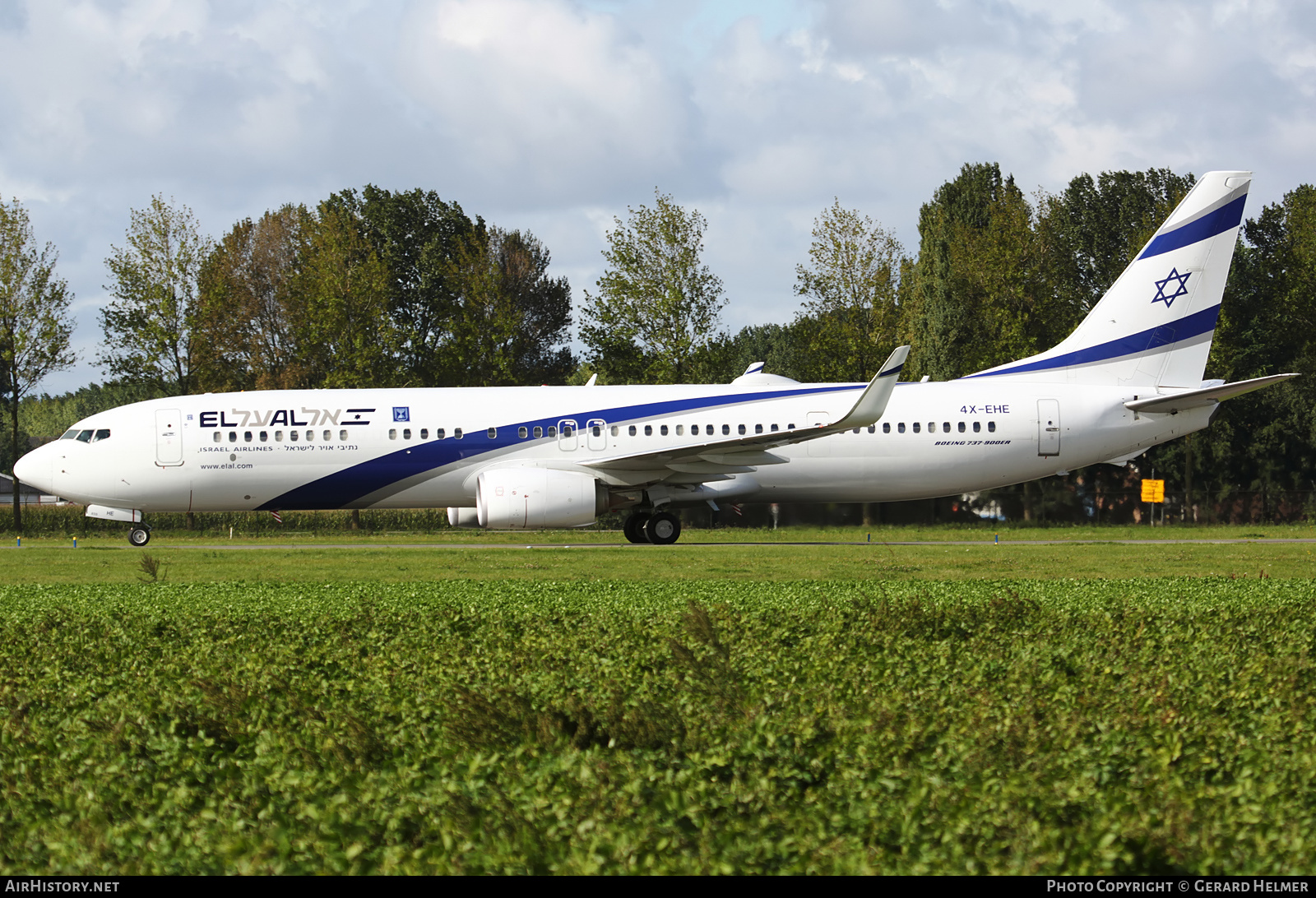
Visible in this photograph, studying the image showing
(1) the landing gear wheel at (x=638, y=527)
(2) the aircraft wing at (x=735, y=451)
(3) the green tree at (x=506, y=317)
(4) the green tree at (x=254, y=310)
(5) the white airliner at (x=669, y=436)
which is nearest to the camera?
(2) the aircraft wing at (x=735, y=451)

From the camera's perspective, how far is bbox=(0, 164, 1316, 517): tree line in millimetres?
42219

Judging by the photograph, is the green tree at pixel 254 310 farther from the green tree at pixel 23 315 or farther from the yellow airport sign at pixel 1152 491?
the yellow airport sign at pixel 1152 491

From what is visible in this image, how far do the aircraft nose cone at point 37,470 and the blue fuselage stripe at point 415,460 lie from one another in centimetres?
436

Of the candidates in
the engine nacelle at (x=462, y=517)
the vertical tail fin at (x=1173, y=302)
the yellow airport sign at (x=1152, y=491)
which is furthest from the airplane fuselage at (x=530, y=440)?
the yellow airport sign at (x=1152, y=491)

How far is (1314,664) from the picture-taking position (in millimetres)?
7980

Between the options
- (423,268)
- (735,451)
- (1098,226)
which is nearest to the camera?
(735,451)

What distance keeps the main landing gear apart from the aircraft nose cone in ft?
38.4

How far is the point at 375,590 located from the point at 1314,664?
9202 millimetres

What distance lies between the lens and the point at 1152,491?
40500mm

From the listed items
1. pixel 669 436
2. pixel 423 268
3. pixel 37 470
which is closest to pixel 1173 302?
pixel 669 436

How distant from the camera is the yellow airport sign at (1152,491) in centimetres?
4012

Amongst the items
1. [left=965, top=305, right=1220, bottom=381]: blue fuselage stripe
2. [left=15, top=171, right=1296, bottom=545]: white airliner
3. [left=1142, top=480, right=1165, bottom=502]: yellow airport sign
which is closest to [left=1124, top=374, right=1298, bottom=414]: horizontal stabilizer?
[left=15, top=171, right=1296, bottom=545]: white airliner

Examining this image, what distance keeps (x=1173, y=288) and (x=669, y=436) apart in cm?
1116

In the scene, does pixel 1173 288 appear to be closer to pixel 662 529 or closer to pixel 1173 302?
pixel 1173 302
